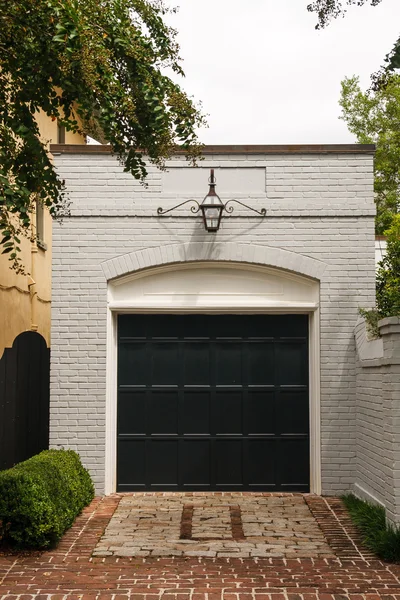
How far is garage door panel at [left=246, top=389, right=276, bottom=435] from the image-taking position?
34.2 feet

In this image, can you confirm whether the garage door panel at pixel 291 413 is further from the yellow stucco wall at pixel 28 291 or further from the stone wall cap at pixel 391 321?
the yellow stucco wall at pixel 28 291

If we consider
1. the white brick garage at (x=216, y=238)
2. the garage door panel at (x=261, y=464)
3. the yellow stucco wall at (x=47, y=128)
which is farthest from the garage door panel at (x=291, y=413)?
the yellow stucco wall at (x=47, y=128)

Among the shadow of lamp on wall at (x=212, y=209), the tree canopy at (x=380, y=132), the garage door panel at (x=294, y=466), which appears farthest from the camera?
the tree canopy at (x=380, y=132)

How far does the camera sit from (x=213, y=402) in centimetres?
1045

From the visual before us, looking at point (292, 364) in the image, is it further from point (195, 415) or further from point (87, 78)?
point (87, 78)

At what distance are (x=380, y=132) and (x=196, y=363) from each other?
57.8 feet

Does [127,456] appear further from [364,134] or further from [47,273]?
[364,134]

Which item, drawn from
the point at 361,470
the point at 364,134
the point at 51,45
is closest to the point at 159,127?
the point at 51,45

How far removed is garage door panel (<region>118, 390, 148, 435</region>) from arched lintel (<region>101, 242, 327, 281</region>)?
5.15 feet

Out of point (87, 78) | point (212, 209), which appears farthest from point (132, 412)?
point (87, 78)

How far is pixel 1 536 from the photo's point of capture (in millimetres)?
7441

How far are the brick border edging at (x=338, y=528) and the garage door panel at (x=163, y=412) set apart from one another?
1.96m

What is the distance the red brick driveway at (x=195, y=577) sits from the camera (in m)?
6.22

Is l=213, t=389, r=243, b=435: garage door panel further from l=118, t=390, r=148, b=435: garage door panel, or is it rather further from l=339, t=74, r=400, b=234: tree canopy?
l=339, t=74, r=400, b=234: tree canopy
